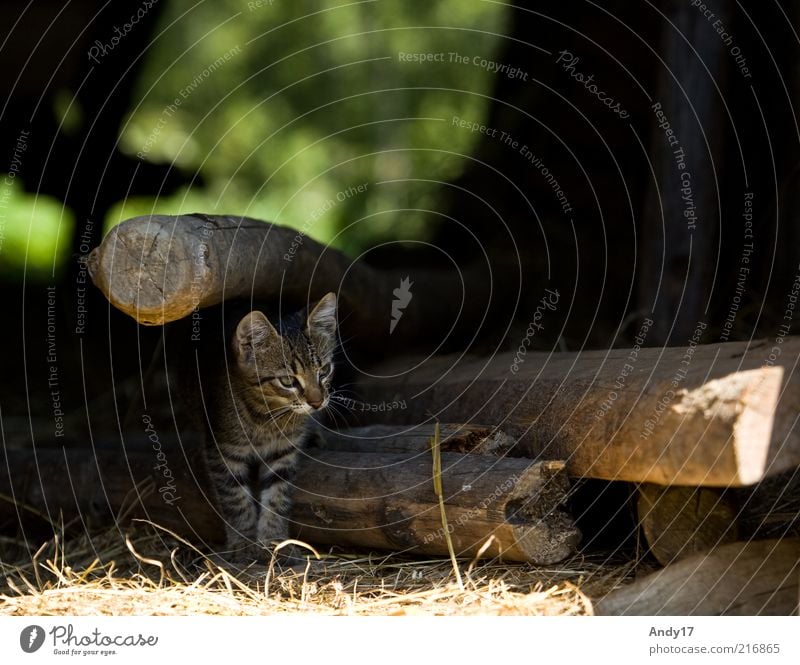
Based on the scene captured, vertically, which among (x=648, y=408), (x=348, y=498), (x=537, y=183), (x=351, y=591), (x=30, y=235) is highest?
(x=537, y=183)

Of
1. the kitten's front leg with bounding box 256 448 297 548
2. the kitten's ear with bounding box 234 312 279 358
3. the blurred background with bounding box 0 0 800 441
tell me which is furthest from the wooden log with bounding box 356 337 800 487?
the blurred background with bounding box 0 0 800 441

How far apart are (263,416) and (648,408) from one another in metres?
2.06

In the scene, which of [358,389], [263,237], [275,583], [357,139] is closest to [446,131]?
[357,139]

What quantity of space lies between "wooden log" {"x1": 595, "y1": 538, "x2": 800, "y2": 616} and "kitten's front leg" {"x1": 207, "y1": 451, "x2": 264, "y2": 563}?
193 cm

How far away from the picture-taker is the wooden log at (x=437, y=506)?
3.51m

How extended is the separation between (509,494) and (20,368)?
542 centimetres

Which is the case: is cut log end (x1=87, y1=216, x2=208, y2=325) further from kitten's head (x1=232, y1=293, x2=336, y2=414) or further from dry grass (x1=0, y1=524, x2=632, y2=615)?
dry grass (x1=0, y1=524, x2=632, y2=615)

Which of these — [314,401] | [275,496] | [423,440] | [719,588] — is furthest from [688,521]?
[275,496]

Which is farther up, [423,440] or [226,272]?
[226,272]

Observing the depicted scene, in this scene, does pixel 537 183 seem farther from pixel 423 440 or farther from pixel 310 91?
pixel 310 91

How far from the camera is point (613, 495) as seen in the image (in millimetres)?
4109

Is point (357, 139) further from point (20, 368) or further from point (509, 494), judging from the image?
point (509, 494)

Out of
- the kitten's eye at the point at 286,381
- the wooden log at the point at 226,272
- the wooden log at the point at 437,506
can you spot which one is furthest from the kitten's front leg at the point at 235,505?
the wooden log at the point at 226,272

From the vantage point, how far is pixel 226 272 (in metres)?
3.98
